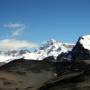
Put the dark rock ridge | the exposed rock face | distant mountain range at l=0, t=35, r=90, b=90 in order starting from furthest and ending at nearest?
1. the exposed rock face
2. the dark rock ridge
3. distant mountain range at l=0, t=35, r=90, b=90

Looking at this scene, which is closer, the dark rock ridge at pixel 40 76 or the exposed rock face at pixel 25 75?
the dark rock ridge at pixel 40 76

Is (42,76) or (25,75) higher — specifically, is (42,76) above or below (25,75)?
below

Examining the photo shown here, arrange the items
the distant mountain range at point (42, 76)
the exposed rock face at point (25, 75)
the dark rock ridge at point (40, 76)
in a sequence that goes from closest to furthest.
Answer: the distant mountain range at point (42, 76) → the dark rock ridge at point (40, 76) → the exposed rock face at point (25, 75)

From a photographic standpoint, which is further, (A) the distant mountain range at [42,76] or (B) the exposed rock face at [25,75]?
(B) the exposed rock face at [25,75]

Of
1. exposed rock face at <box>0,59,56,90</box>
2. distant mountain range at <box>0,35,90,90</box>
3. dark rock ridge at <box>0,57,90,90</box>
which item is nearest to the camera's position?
distant mountain range at <box>0,35,90,90</box>

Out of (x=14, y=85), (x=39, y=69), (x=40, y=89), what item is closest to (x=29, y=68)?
(x=39, y=69)

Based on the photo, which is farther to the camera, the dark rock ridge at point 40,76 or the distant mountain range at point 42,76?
the dark rock ridge at point 40,76

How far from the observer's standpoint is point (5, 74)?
3000 cm

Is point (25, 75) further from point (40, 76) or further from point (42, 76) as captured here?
point (42, 76)

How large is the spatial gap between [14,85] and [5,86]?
84cm

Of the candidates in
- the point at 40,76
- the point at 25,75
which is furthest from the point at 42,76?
the point at 25,75

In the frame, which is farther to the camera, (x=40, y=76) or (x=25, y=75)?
(x=40, y=76)

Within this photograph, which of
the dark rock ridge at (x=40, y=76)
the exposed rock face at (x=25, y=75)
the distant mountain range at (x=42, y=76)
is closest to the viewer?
the distant mountain range at (x=42, y=76)

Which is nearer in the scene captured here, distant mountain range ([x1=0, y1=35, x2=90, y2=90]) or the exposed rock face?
distant mountain range ([x1=0, y1=35, x2=90, y2=90])
